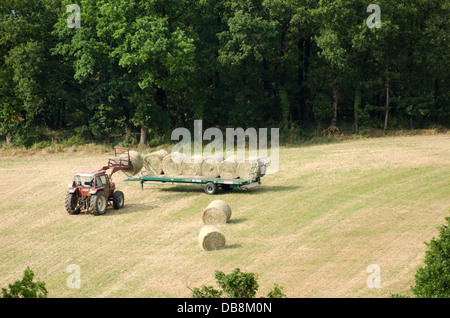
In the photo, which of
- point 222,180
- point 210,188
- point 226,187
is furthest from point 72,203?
point 226,187

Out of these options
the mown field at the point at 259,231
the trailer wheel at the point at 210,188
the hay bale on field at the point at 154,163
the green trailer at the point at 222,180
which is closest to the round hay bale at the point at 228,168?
the green trailer at the point at 222,180

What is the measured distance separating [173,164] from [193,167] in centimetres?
116

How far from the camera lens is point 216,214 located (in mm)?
22984

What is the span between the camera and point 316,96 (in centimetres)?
4828

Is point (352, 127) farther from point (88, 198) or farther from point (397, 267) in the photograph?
point (397, 267)

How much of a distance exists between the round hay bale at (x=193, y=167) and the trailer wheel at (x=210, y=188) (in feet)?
2.56

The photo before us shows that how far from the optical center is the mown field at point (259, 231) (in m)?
17.1

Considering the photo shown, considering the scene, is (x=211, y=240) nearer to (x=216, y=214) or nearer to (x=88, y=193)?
(x=216, y=214)

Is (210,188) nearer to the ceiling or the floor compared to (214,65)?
nearer to the floor

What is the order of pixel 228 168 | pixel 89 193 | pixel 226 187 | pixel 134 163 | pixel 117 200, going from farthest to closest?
pixel 134 163 → pixel 226 187 → pixel 228 168 → pixel 117 200 → pixel 89 193

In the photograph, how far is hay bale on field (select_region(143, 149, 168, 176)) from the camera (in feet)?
96.9

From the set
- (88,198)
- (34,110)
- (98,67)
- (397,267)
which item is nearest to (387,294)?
(397,267)

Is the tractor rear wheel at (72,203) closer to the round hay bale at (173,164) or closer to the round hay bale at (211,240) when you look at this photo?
the round hay bale at (173,164)

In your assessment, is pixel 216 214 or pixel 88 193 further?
pixel 88 193
